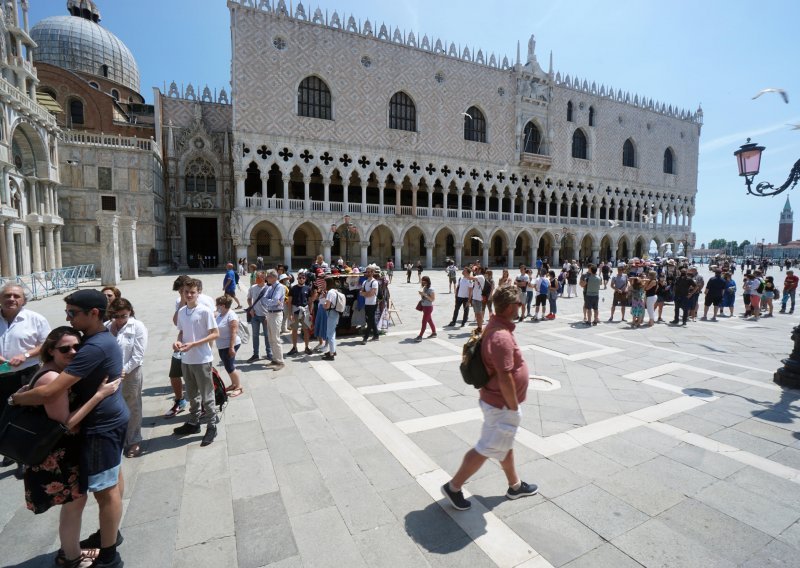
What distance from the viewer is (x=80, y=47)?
3766 cm

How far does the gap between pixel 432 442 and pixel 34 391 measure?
127 inches

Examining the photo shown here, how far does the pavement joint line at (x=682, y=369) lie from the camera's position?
593 cm

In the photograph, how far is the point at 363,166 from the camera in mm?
30906

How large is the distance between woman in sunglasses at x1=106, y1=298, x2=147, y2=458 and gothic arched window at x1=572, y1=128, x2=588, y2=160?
4455 cm

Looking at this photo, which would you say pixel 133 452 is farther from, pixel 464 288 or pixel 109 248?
pixel 109 248

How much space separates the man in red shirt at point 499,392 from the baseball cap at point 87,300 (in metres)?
2.54

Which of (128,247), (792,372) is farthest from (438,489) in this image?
(128,247)

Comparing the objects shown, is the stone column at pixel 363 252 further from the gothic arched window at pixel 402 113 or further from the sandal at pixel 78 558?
the sandal at pixel 78 558

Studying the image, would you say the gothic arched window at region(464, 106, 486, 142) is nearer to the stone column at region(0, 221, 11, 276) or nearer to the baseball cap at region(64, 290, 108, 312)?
the stone column at region(0, 221, 11, 276)

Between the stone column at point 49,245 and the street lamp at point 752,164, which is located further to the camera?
the stone column at point 49,245

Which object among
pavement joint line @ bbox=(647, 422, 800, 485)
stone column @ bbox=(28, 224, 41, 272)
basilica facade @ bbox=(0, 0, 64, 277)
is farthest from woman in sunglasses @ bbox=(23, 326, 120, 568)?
stone column @ bbox=(28, 224, 41, 272)

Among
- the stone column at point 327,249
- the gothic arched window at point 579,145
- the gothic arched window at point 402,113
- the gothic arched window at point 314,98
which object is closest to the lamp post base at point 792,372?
the stone column at point 327,249

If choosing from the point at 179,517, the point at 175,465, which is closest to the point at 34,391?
the point at 179,517

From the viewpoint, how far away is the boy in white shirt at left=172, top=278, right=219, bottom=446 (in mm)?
4078
